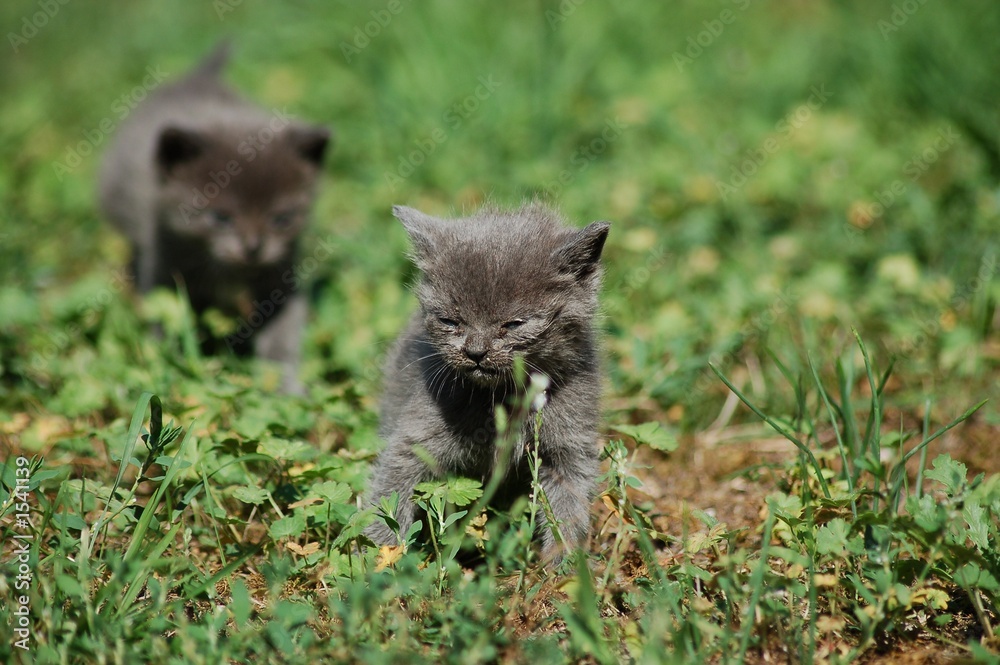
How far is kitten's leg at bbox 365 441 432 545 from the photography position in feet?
9.32

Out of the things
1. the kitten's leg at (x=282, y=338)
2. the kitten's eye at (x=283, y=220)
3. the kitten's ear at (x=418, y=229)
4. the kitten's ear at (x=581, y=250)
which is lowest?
the kitten's leg at (x=282, y=338)

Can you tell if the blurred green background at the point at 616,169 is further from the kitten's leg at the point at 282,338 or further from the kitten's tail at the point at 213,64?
the kitten's tail at the point at 213,64

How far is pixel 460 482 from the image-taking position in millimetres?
2664

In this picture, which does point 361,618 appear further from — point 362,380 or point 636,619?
point 362,380

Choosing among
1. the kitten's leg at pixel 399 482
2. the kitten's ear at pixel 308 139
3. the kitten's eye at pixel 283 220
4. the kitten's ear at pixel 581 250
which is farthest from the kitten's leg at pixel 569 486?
the kitten's ear at pixel 308 139

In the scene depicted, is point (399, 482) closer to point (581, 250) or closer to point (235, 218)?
point (581, 250)

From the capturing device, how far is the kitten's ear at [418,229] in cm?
284

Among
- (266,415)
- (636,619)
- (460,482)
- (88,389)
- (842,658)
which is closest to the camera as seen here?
(842,658)

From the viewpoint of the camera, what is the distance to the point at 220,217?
4.64 m

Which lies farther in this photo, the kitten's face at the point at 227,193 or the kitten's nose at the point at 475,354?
the kitten's face at the point at 227,193

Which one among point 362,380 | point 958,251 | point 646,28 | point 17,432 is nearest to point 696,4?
point 646,28

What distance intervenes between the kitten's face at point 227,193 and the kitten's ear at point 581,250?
7.64ft

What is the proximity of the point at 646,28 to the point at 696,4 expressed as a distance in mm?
677

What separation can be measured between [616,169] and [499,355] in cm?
318
